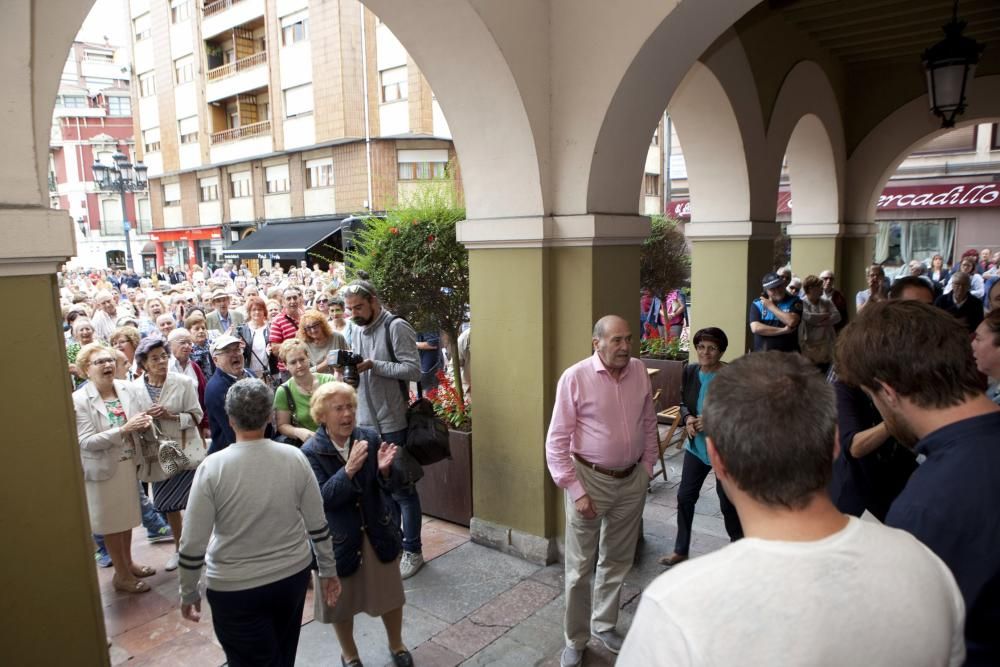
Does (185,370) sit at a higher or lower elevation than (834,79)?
lower

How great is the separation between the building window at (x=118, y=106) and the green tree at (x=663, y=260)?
53061mm

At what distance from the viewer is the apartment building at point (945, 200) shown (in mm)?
18703

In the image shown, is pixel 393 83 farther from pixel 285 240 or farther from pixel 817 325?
pixel 817 325

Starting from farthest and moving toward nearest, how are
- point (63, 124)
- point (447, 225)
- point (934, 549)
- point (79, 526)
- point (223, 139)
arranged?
point (63, 124)
point (223, 139)
point (447, 225)
point (79, 526)
point (934, 549)

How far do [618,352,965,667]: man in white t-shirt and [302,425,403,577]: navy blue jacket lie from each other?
7.06 feet

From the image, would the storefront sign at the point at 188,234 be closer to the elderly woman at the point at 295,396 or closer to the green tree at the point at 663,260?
the green tree at the point at 663,260

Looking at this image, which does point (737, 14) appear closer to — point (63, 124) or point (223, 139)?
point (223, 139)

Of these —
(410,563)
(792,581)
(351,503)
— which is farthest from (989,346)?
(410,563)

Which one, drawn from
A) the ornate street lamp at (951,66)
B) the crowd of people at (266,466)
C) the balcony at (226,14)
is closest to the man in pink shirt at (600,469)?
the crowd of people at (266,466)

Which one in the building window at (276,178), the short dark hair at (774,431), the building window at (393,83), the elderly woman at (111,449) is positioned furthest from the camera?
the building window at (276,178)

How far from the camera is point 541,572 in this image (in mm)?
4457

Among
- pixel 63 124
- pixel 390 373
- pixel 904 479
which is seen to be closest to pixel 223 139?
pixel 63 124

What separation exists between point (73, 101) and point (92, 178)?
30.6ft

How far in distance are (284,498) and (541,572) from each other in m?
2.29
